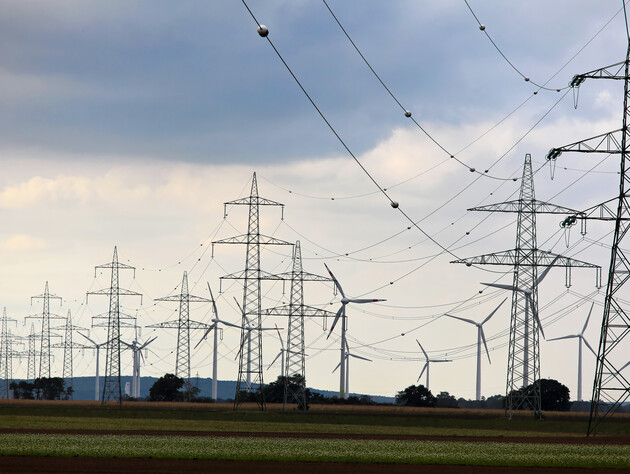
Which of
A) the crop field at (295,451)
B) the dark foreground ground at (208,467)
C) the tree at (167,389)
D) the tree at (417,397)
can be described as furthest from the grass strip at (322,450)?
the tree at (167,389)

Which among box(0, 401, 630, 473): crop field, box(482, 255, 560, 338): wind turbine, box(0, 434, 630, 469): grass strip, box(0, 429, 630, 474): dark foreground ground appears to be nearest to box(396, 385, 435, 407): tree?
box(482, 255, 560, 338): wind turbine

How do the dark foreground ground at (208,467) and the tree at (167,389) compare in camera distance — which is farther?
the tree at (167,389)

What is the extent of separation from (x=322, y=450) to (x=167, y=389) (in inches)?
5646

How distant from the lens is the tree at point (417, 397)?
182 meters

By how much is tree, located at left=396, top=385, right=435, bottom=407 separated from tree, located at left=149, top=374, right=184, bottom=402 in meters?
44.9

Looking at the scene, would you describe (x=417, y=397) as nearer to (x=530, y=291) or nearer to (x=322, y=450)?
(x=530, y=291)

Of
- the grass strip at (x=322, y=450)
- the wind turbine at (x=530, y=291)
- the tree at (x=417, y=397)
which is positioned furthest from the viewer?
the tree at (x=417, y=397)

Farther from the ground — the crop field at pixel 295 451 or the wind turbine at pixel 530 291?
the wind turbine at pixel 530 291

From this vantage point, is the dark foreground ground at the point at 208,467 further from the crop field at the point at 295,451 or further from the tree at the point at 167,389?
the tree at the point at 167,389

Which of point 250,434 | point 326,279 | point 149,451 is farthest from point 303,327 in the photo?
point 149,451

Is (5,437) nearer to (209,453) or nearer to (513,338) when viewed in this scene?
(209,453)

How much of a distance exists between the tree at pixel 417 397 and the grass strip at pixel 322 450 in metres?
118

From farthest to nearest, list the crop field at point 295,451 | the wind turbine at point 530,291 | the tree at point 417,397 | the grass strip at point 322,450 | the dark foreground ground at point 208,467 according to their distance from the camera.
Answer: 1. the tree at point 417,397
2. the wind turbine at point 530,291
3. the grass strip at point 322,450
4. the crop field at point 295,451
5. the dark foreground ground at point 208,467

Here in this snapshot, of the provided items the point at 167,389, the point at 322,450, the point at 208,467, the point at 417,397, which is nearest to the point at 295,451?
the point at 322,450
